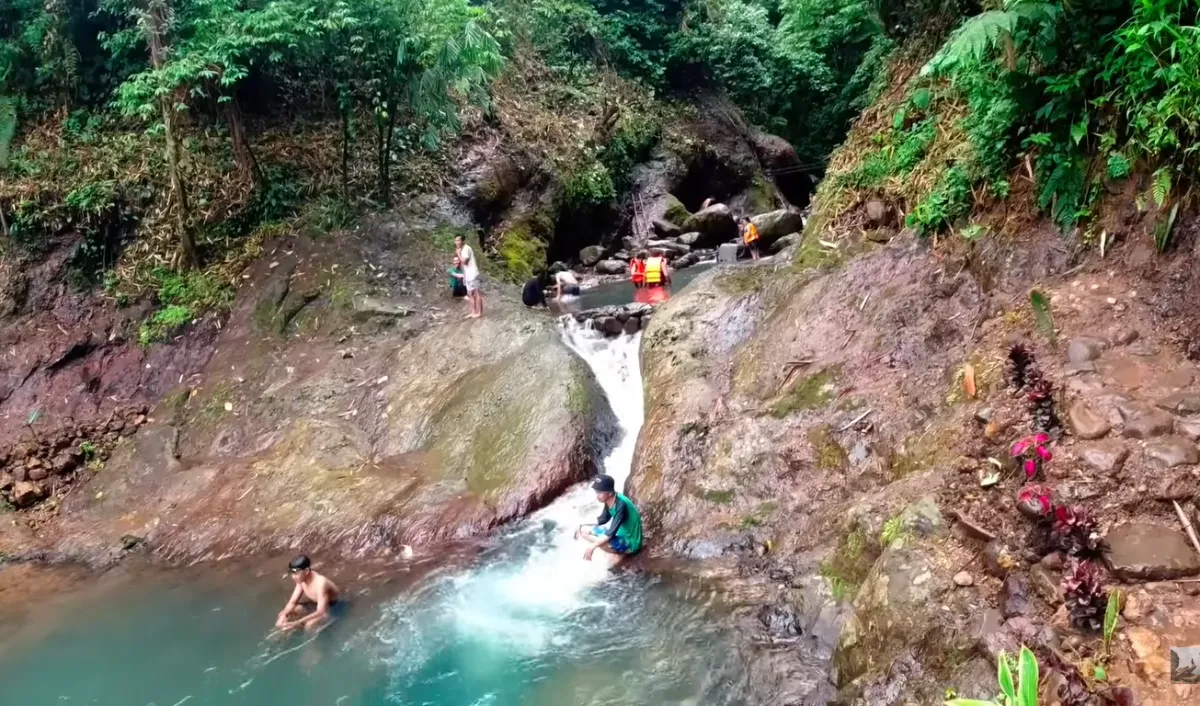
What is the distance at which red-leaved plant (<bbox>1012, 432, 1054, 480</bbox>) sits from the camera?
499cm

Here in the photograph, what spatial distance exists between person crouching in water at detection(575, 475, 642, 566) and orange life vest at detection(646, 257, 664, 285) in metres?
7.81

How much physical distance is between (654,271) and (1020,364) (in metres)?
9.56

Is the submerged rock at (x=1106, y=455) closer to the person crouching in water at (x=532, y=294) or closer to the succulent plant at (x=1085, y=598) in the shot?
the succulent plant at (x=1085, y=598)

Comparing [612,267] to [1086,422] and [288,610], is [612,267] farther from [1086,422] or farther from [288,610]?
[1086,422]

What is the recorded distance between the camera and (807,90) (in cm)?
2681

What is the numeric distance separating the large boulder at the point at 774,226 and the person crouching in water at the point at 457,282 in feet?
22.0

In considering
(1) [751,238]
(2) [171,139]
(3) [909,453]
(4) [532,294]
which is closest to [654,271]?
(1) [751,238]

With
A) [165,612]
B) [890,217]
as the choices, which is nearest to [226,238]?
[165,612]

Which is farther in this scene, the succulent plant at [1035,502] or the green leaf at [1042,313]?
the green leaf at [1042,313]

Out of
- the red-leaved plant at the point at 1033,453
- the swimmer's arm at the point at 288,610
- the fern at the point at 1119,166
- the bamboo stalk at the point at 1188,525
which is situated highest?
the fern at the point at 1119,166

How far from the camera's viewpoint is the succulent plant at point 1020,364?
5.76 metres

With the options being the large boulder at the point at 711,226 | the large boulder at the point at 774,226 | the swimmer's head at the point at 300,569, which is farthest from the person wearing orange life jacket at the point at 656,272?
the swimmer's head at the point at 300,569

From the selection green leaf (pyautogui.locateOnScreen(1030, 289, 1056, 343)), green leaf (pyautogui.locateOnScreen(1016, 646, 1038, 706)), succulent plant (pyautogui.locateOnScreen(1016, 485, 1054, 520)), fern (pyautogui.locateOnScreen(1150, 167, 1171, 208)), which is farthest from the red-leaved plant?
fern (pyautogui.locateOnScreen(1150, 167, 1171, 208))

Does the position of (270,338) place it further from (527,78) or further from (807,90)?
(807,90)
